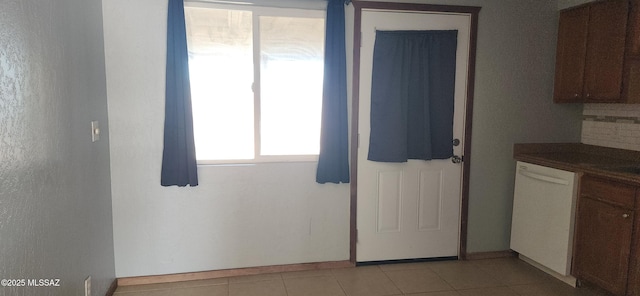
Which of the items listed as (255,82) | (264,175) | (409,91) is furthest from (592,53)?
(264,175)

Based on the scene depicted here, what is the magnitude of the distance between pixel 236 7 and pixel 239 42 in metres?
0.24

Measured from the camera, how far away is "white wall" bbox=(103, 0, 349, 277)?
2.58 meters

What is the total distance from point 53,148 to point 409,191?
2.41 meters

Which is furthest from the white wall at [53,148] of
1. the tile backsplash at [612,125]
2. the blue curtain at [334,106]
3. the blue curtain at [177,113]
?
the tile backsplash at [612,125]

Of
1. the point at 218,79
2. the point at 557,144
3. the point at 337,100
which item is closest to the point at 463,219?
the point at 557,144

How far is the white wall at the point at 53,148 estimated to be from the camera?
54.2 inches

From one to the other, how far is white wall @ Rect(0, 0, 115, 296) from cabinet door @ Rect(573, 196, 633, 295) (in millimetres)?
3147

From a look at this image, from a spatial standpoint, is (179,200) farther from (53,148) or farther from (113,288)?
(53,148)

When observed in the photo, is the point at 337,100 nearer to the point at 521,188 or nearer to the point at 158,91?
the point at 158,91

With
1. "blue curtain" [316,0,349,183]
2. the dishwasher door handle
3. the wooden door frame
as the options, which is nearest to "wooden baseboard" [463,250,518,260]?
the wooden door frame

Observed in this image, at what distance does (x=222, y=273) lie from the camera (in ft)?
9.49

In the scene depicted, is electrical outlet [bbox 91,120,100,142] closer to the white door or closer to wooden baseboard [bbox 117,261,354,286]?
wooden baseboard [bbox 117,261,354,286]

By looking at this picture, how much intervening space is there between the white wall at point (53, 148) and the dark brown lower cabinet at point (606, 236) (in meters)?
3.15

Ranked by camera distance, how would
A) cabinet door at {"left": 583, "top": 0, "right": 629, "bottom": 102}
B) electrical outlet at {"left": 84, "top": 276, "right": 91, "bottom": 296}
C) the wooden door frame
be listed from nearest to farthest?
1. electrical outlet at {"left": 84, "top": 276, "right": 91, "bottom": 296}
2. cabinet door at {"left": 583, "top": 0, "right": 629, "bottom": 102}
3. the wooden door frame
